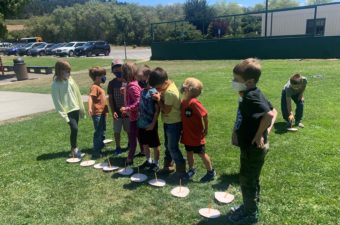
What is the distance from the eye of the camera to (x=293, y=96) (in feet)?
22.1

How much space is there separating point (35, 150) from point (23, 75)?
14.7m

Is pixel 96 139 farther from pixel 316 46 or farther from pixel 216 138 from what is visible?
pixel 316 46

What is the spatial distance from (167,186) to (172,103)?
42.2 inches

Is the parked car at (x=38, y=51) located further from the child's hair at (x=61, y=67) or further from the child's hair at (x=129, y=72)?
the child's hair at (x=129, y=72)

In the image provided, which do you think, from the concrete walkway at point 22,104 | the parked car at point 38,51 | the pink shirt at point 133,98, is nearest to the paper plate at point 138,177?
the pink shirt at point 133,98

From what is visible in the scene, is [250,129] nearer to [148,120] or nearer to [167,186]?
[167,186]

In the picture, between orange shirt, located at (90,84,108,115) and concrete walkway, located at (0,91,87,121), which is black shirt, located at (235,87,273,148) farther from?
concrete walkway, located at (0,91,87,121)

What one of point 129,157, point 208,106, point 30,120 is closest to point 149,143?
point 129,157

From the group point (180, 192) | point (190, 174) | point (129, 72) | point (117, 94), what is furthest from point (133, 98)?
point (180, 192)

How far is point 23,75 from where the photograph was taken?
64.6ft

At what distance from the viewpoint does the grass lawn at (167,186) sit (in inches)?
153

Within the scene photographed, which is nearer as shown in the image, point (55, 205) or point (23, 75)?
point (55, 205)

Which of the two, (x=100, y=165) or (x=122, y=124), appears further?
(x=122, y=124)

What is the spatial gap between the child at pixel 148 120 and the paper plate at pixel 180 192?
721 millimetres
